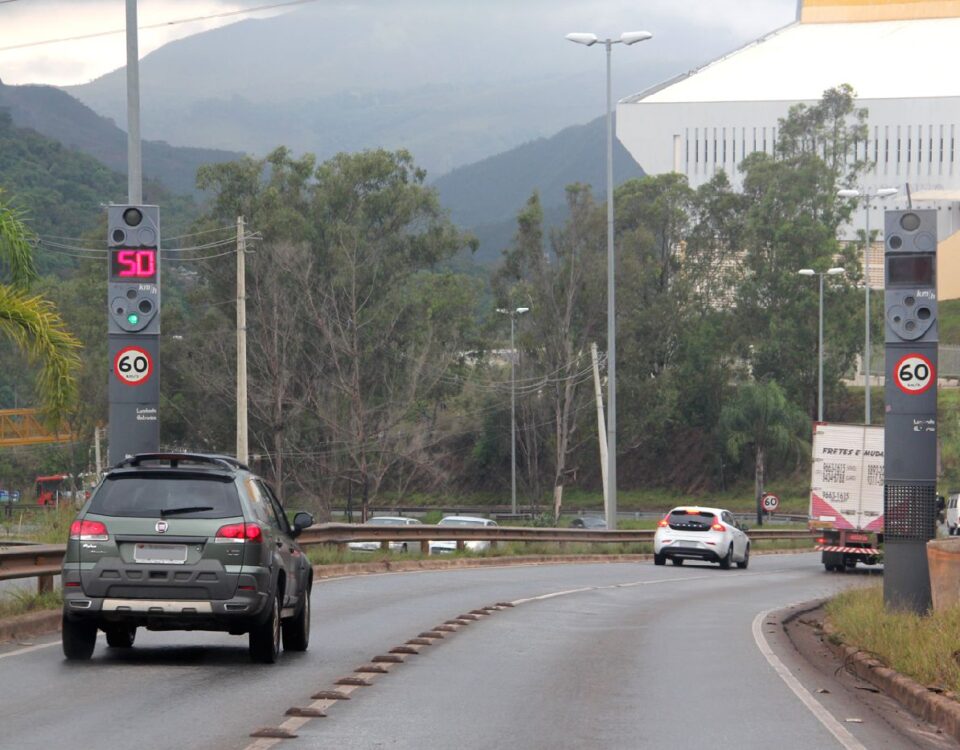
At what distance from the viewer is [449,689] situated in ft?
42.0

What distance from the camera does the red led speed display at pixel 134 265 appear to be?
20.8m

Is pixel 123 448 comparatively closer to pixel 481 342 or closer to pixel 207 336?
pixel 207 336

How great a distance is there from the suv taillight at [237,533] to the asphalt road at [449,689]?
1.11 metres

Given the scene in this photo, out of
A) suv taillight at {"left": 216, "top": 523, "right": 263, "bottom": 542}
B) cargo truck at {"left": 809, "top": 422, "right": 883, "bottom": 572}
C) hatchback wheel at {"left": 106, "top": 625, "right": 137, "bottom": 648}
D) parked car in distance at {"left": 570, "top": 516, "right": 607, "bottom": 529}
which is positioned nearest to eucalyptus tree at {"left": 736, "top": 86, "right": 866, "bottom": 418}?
parked car in distance at {"left": 570, "top": 516, "right": 607, "bottom": 529}

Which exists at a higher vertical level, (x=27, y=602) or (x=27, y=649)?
(x=27, y=602)

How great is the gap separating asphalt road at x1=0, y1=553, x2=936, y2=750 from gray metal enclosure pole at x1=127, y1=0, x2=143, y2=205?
20.1 feet

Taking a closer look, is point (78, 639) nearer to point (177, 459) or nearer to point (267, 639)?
point (267, 639)

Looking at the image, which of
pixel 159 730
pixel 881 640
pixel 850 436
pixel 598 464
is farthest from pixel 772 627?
pixel 598 464

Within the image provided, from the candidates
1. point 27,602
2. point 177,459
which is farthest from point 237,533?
point 27,602

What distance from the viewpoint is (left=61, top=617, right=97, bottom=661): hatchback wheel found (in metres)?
13.9

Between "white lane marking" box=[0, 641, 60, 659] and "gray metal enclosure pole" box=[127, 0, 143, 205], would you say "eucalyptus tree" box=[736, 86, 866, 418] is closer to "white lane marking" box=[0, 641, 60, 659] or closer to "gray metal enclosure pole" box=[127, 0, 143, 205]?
"gray metal enclosure pole" box=[127, 0, 143, 205]

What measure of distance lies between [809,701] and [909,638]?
78.4 inches

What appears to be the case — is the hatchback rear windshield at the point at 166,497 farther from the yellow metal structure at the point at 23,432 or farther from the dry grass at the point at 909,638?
the yellow metal structure at the point at 23,432

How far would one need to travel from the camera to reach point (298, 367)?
6656 cm
